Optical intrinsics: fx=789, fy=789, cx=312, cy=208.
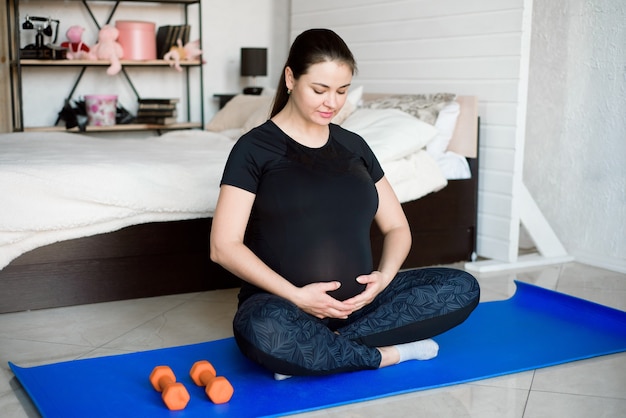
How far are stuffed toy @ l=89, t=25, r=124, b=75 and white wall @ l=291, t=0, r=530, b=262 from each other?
5.26 ft

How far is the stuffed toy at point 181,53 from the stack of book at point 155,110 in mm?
228

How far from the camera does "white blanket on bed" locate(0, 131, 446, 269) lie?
266 cm

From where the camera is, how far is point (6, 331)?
2.56 meters

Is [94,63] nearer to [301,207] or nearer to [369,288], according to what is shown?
[301,207]

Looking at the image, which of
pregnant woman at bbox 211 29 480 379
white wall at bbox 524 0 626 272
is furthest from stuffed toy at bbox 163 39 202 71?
pregnant woman at bbox 211 29 480 379

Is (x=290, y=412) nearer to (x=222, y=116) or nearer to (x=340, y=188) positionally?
(x=340, y=188)

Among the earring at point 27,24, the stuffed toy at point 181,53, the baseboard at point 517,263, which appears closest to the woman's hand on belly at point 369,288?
the baseboard at point 517,263

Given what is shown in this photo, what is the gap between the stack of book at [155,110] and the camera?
4926mm

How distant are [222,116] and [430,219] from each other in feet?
5.07

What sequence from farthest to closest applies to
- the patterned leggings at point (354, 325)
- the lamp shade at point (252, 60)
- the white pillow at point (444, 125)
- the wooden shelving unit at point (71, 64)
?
the lamp shade at point (252, 60) < the wooden shelving unit at point (71, 64) < the white pillow at point (444, 125) < the patterned leggings at point (354, 325)

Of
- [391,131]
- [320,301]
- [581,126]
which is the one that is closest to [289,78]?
[320,301]

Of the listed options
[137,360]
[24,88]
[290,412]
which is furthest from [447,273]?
[24,88]

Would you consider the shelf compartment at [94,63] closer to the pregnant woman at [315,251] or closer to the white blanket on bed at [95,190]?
the white blanket on bed at [95,190]

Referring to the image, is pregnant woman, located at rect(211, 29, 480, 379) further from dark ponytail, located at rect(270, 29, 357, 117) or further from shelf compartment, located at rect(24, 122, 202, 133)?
shelf compartment, located at rect(24, 122, 202, 133)
